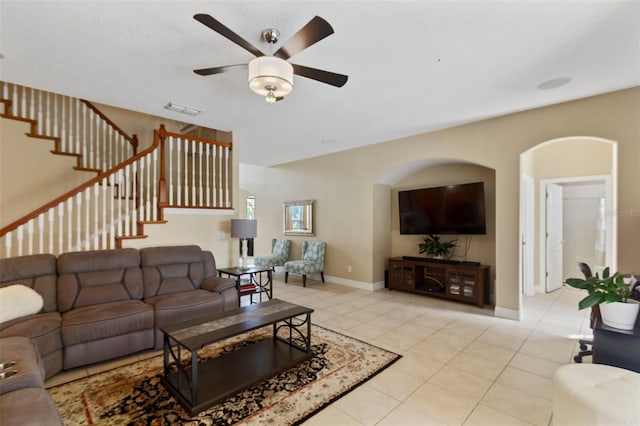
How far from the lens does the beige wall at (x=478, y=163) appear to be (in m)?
3.17

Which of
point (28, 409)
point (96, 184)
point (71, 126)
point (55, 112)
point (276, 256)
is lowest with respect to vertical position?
point (276, 256)

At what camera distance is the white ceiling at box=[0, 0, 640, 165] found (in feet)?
6.57

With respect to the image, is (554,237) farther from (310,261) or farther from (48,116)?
(48,116)

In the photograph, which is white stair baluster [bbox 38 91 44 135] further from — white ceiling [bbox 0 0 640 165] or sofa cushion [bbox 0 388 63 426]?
sofa cushion [bbox 0 388 63 426]

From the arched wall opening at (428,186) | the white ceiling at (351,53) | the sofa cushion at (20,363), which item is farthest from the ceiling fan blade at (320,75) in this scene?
the arched wall opening at (428,186)

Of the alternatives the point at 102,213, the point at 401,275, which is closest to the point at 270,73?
the point at 102,213

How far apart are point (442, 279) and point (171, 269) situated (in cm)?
432

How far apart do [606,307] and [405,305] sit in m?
2.68

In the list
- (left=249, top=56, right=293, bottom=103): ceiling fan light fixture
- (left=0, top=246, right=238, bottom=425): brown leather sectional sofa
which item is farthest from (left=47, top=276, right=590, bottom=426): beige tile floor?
(left=249, top=56, right=293, bottom=103): ceiling fan light fixture

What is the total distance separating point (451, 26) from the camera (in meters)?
2.16

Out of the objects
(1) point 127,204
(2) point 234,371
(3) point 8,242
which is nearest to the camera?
(2) point 234,371

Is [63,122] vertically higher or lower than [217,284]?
higher

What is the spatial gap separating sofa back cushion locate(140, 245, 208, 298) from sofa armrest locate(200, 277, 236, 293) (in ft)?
0.41

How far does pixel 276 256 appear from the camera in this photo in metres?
7.21
